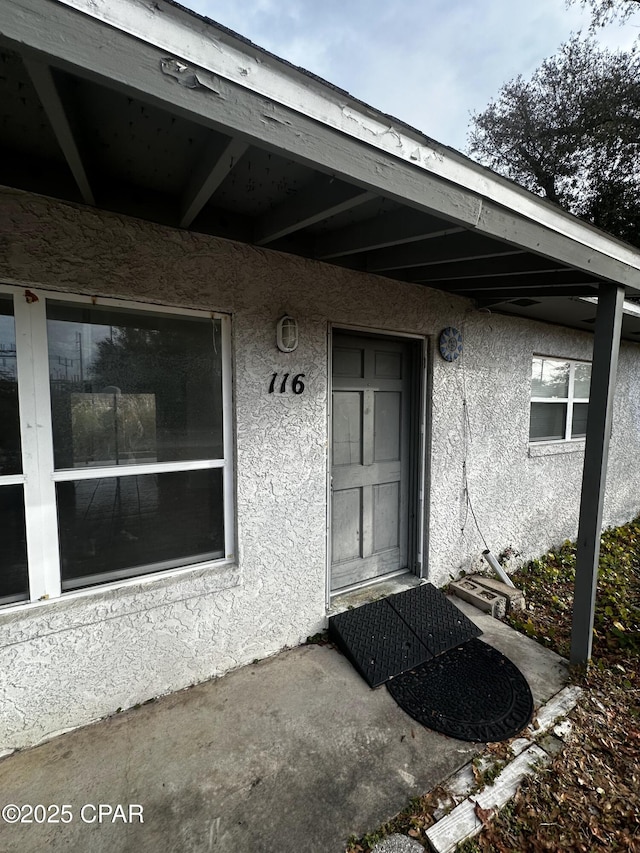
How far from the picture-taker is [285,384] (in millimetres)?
3549

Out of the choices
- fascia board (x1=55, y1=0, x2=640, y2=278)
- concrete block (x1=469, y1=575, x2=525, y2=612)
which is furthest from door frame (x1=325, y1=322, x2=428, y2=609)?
fascia board (x1=55, y1=0, x2=640, y2=278)

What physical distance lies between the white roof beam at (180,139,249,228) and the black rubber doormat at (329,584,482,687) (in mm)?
3897

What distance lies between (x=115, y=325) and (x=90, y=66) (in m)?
1.90

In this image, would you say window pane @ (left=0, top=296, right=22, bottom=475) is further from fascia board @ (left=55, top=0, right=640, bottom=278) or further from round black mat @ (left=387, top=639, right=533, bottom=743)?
round black mat @ (left=387, top=639, right=533, bottom=743)

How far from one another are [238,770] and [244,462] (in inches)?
85.5

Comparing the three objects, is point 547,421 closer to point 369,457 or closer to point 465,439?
point 465,439

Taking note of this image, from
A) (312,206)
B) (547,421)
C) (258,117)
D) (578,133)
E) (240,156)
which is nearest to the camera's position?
(258,117)

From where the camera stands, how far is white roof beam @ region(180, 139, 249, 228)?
73.2 inches

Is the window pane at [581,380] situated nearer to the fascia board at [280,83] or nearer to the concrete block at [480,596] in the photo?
the concrete block at [480,596]

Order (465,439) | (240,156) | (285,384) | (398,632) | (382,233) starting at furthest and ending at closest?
1. (465,439)
2. (398,632)
3. (285,384)
4. (382,233)
5. (240,156)

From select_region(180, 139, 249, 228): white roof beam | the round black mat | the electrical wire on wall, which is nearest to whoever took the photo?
select_region(180, 139, 249, 228): white roof beam

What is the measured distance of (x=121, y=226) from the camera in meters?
2.77

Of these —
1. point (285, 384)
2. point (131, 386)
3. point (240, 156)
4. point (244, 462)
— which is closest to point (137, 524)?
point (244, 462)

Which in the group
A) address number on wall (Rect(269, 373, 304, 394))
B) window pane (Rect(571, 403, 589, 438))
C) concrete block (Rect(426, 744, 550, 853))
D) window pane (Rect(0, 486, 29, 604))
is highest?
address number on wall (Rect(269, 373, 304, 394))
